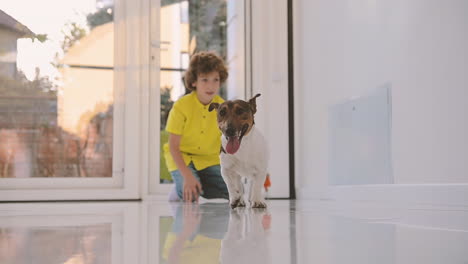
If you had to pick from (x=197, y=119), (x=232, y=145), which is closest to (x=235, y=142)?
(x=232, y=145)

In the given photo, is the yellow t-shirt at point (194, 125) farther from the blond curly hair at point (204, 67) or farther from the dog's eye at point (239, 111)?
the dog's eye at point (239, 111)

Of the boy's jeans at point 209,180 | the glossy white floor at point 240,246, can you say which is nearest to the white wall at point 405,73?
the boy's jeans at point 209,180

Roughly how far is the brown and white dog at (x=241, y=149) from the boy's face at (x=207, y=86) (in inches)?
38.3

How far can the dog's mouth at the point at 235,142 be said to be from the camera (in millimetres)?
1712

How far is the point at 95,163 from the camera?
13.5 feet

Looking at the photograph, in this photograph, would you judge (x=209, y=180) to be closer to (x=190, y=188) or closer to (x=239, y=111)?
(x=190, y=188)

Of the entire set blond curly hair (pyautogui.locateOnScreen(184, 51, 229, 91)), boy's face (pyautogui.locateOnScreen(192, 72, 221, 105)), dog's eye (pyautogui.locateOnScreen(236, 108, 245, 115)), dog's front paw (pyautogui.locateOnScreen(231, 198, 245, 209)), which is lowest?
dog's front paw (pyautogui.locateOnScreen(231, 198, 245, 209))

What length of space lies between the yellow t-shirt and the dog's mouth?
3.56 ft

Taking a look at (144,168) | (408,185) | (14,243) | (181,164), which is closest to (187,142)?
(181,164)

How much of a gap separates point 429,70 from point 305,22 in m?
1.73

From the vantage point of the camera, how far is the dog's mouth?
1.71 metres

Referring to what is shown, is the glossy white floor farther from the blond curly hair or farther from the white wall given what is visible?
the blond curly hair

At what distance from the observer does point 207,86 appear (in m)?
2.94

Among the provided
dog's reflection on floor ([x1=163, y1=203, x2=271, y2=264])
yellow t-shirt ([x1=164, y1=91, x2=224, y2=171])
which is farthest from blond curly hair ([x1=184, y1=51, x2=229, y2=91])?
dog's reflection on floor ([x1=163, y1=203, x2=271, y2=264])
